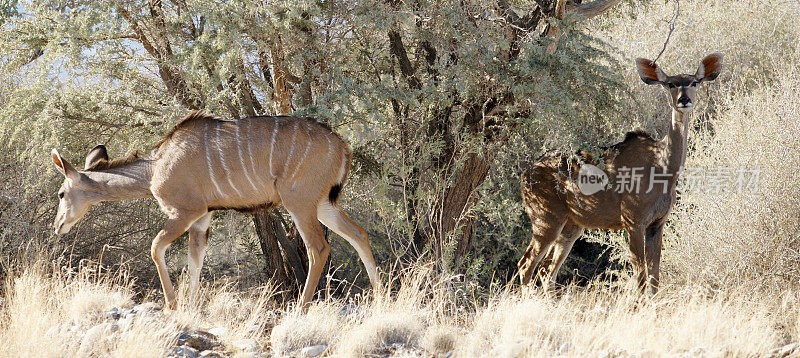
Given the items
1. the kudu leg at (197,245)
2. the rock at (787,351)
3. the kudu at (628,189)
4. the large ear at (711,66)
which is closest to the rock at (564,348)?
the rock at (787,351)

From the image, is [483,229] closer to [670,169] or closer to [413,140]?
[413,140]

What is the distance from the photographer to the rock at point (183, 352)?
4226mm

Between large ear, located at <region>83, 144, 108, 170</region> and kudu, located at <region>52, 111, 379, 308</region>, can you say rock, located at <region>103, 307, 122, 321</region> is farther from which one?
large ear, located at <region>83, 144, 108, 170</region>

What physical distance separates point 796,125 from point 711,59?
1164mm

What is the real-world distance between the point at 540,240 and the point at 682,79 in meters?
1.89

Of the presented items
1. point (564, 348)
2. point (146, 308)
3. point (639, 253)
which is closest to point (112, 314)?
point (146, 308)

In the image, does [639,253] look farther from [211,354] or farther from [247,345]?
[211,354]

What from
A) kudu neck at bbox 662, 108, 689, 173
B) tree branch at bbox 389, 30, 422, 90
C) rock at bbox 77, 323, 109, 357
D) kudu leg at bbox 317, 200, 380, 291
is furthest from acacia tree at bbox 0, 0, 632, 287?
rock at bbox 77, 323, 109, 357

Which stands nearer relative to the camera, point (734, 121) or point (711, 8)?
point (734, 121)

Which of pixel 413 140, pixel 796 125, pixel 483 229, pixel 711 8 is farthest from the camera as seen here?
pixel 711 8

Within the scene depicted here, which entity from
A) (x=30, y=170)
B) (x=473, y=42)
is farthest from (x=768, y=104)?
(x=30, y=170)

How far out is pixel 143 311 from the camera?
15.8 feet

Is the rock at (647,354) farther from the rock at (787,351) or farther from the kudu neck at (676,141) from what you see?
the kudu neck at (676,141)

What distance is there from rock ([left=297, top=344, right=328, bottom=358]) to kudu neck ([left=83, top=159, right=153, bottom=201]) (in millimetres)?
2061
